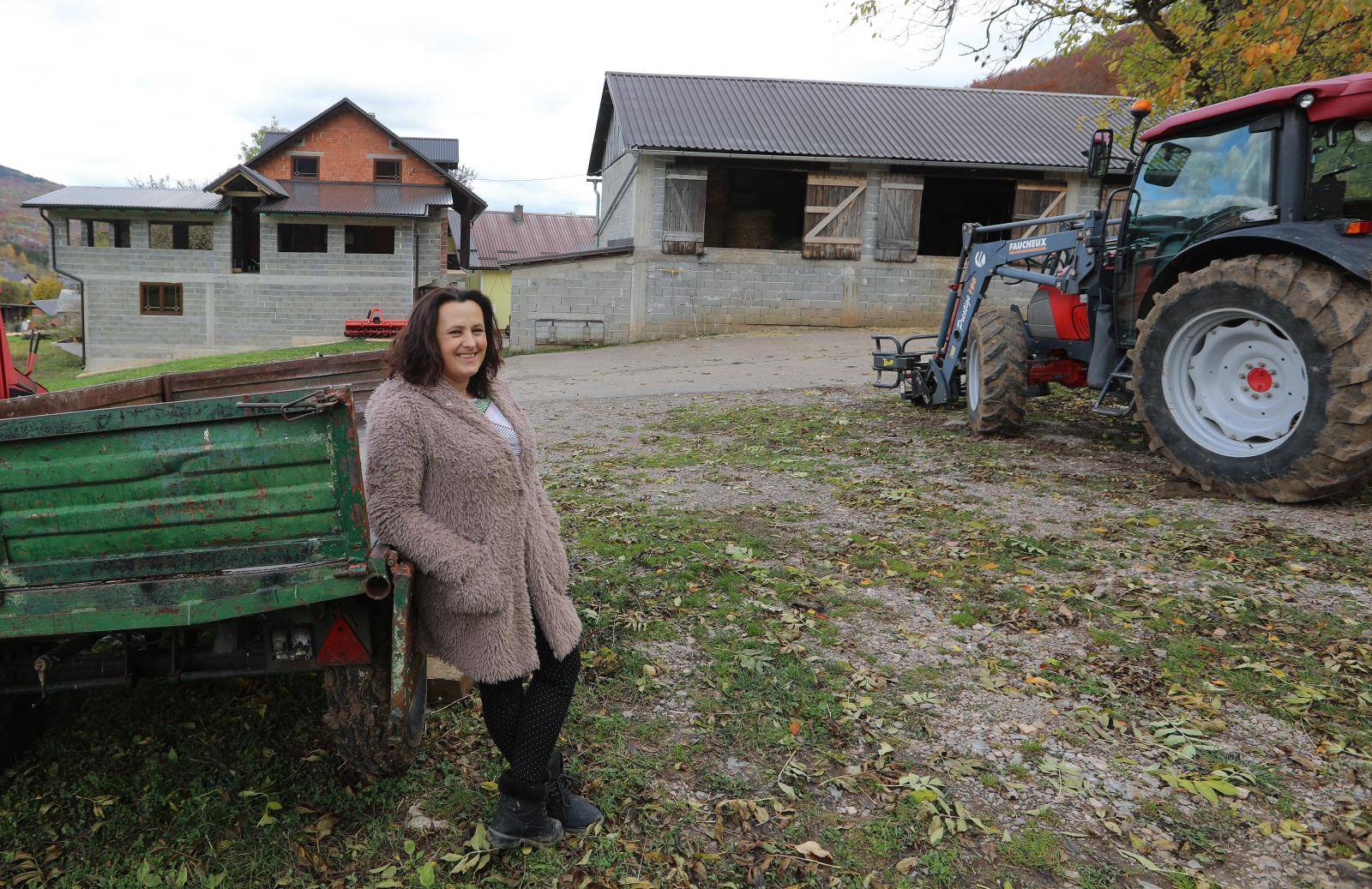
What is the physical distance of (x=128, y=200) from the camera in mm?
29078

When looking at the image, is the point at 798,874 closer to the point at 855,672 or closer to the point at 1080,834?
the point at 1080,834

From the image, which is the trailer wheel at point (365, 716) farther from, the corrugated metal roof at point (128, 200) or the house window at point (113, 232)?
the house window at point (113, 232)

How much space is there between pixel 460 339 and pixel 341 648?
0.99m

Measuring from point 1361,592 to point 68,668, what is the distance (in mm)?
5525

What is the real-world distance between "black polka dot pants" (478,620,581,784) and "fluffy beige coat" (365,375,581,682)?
0.14m

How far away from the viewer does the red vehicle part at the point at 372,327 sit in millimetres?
28266

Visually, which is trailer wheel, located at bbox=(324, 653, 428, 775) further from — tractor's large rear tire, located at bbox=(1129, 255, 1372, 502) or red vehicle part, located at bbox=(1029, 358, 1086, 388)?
red vehicle part, located at bbox=(1029, 358, 1086, 388)

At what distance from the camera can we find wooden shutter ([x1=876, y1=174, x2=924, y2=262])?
20.5 m

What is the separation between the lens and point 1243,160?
6.29 metres

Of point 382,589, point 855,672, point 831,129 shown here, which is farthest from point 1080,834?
point 831,129

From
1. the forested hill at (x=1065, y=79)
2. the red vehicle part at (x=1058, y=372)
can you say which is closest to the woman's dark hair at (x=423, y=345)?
the red vehicle part at (x=1058, y=372)

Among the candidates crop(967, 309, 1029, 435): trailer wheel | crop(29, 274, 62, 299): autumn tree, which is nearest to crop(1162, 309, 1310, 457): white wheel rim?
crop(967, 309, 1029, 435): trailer wheel

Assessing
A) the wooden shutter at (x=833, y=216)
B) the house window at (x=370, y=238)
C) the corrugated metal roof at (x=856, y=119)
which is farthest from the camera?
the house window at (x=370, y=238)

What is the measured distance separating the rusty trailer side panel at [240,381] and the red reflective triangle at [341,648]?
5.52 ft
